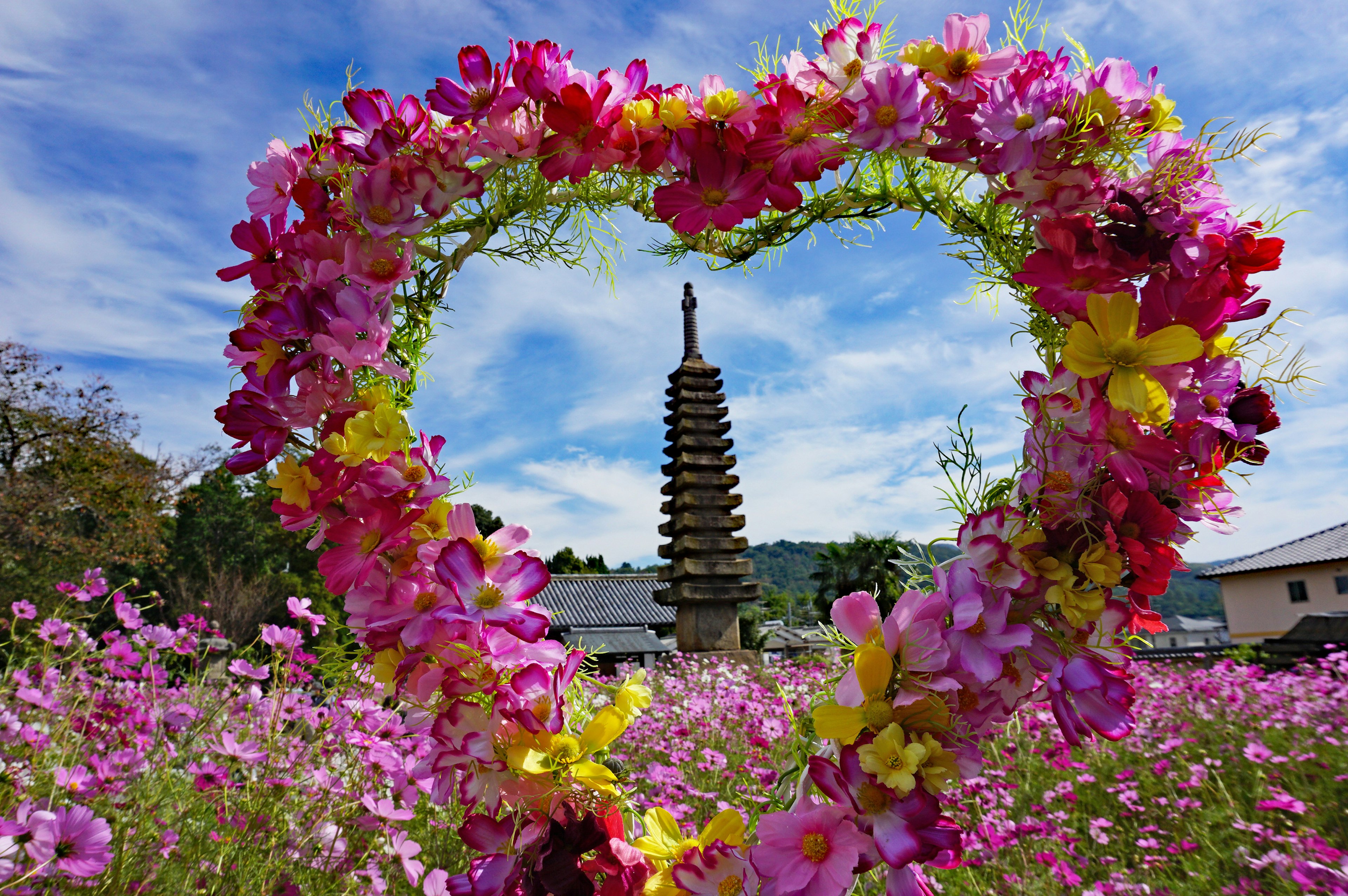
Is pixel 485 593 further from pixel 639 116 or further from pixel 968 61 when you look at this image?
pixel 968 61

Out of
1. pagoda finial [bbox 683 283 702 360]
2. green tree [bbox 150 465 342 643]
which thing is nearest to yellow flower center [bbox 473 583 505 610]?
pagoda finial [bbox 683 283 702 360]

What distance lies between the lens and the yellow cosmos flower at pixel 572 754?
3.34 ft

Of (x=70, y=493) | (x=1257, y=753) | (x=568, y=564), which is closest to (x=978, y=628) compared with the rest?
(x=1257, y=753)

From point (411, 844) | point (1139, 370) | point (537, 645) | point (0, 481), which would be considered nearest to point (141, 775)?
point (411, 844)

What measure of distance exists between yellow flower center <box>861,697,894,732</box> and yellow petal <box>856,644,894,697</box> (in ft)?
0.04

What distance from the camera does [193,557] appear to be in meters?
24.9

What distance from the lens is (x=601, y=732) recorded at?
1.07 meters

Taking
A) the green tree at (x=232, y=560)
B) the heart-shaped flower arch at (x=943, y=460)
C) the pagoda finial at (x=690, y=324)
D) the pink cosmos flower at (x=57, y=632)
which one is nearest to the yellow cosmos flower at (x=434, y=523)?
the heart-shaped flower arch at (x=943, y=460)

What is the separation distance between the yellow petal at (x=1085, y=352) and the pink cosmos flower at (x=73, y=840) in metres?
1.91

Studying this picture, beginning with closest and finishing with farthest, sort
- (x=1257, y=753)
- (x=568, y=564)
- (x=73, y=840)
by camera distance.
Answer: (x=73, y=840)
(x=1257, y=753)
(x=568, y=564)

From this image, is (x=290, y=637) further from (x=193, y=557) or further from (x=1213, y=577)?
(x=1213, y=577)

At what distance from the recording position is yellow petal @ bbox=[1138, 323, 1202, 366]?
0.88m

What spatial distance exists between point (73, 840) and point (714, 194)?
5.74 feet

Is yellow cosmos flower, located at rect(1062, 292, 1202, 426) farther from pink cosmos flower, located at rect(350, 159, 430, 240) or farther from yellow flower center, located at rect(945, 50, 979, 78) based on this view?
pink cosmos flower, located at rect(350, 159, 430, 240)
